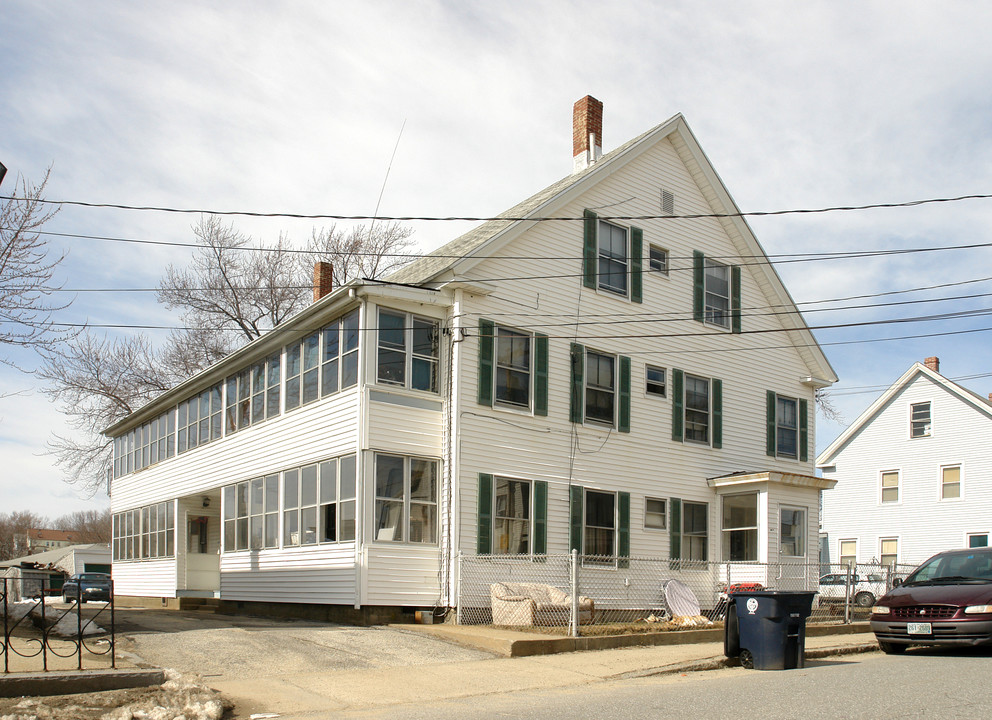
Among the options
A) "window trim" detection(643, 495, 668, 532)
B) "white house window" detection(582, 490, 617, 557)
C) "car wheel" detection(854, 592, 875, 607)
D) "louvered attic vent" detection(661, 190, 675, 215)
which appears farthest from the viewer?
"car wheel" detection(854, 592, 875, 607)

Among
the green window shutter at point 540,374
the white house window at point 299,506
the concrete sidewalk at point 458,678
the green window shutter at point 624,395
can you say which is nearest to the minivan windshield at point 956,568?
the concrete sidewalk at point 458,678

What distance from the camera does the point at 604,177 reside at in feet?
68.0

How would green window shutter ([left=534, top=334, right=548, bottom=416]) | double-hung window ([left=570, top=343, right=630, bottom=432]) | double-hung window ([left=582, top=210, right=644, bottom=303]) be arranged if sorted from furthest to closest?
1. double-hung window ([left=582, top=210, right=644, bottom=303])
2. double-hung window ([left=570, top=343, right=630, bottom=432])
3. green window shutter ([left=534, top=334, right=548, bottom=416])

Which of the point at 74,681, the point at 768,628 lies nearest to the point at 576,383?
the point at 768,628

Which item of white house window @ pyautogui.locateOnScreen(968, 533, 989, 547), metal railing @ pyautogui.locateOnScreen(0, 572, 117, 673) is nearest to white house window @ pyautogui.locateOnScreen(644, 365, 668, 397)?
metal railing @ pyautogui.locateOnScreen(0, 572, 117, 673)

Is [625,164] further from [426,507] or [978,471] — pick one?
[978,471]

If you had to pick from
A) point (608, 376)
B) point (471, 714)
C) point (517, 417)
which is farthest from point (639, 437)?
point (471, 714)

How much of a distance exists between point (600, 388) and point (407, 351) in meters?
4.60

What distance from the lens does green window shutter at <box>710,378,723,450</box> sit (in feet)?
72.9

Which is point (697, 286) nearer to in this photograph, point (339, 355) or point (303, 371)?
point (339, 355)

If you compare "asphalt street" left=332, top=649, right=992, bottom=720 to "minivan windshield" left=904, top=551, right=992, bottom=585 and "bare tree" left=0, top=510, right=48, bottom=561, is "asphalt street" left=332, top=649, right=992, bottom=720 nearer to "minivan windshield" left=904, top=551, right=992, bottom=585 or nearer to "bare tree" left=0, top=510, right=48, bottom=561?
"minivan windshield" left=904, top=551, right=992, bottom=585

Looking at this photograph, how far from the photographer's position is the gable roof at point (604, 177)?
722 inches

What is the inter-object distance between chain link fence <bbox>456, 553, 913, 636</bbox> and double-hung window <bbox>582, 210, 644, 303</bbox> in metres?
5.78

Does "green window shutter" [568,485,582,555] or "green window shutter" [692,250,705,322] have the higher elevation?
"green window shutter" [692,250,705,322]
